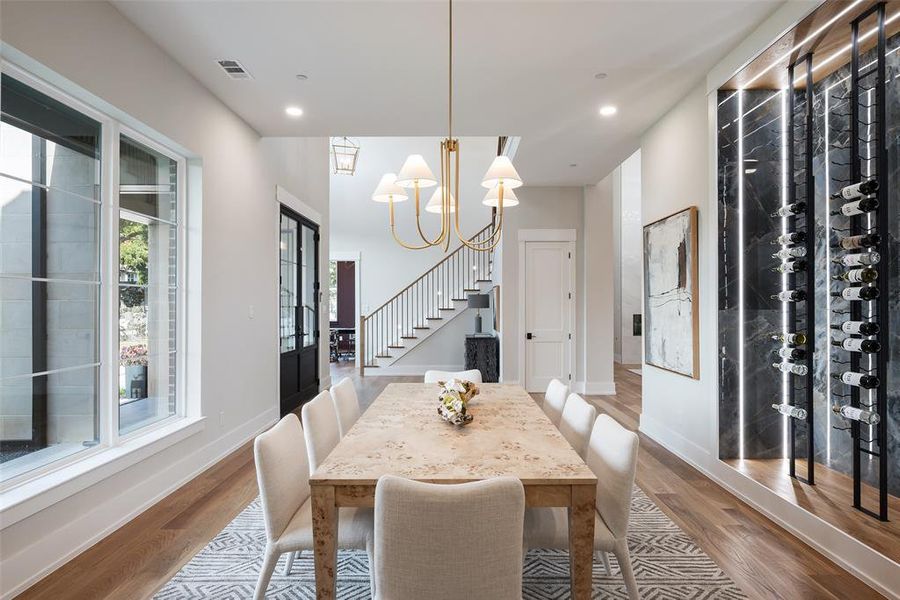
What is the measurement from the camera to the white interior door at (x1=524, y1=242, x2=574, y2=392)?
259 inches

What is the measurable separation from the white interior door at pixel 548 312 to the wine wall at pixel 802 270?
130 inches

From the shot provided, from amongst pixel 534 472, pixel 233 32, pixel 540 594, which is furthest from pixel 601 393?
pixel 233 32

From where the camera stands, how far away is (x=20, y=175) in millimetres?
2244

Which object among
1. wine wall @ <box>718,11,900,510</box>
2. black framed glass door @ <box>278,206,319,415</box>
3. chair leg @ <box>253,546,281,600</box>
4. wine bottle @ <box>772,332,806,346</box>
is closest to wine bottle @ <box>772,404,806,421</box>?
wine wall @ <box>718,11,900,510</box>

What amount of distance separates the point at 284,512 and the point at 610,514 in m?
1.23

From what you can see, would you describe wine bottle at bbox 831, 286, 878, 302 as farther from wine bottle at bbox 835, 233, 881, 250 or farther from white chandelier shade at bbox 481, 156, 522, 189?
white chandelier shade at bbox 481, 156, 522, 189

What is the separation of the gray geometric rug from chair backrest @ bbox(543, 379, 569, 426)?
2.38 feet

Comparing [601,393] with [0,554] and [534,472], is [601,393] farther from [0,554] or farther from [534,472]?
[0,554]


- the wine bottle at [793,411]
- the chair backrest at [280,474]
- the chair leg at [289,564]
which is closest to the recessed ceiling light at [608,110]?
the wine bottle at [793,411]

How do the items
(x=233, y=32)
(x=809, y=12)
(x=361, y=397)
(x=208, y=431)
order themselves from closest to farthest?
1. (x=809, y=12)
2. (x=233, y=32)
3. (x=208, y=431)
4. (x=361, y=397)

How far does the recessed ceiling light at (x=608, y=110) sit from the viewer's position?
12.9ft

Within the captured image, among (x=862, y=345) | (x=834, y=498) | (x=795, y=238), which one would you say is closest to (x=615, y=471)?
(x=862, y=345)

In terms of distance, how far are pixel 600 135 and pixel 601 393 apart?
3538mm

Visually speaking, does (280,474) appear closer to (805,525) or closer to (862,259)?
(805,525)
